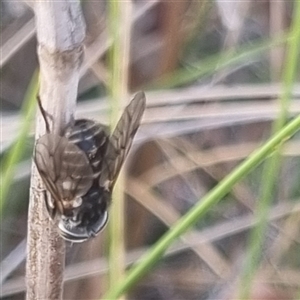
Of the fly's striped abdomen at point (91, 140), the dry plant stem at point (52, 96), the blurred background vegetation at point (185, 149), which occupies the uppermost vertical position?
the blurred background vegetation at point (185, 149)

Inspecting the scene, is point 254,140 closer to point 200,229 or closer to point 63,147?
point 200,229

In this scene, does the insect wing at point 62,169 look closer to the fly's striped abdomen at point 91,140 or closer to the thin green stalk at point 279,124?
the fly's striped abdomen at point 91,140

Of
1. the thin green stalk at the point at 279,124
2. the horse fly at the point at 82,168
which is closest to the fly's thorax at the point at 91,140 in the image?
the horse fly at the point at 82,168

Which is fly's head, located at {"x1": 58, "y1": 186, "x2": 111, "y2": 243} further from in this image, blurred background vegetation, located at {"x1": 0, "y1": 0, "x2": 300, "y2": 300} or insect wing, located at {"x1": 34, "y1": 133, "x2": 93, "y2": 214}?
blurred background vegetation, located at {"x1": 0, "y1": 0, "x2": 300, "y2": 300}

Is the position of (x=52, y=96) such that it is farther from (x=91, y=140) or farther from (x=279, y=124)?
(x=279, y=124)

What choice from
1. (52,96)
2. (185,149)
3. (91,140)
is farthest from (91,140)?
(185,149)

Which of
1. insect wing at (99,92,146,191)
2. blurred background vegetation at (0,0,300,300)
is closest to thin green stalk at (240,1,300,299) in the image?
insect wing at (99,92,146,191)
